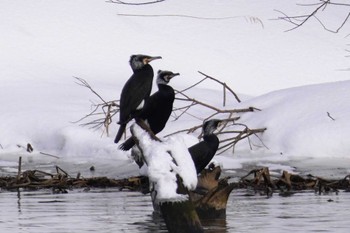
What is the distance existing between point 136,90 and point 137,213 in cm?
126

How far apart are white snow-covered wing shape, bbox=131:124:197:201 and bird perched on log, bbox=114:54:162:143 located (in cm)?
271

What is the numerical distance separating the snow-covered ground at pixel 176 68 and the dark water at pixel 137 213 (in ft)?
7.37

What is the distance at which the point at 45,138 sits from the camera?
47.4 feet

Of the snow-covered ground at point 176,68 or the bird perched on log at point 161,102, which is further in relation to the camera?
the snow-covered ground at point 176,68

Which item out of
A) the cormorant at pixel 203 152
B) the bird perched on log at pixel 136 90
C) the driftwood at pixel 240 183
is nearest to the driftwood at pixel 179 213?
the cormorant at pixel 203 152

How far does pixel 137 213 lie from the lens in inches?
342

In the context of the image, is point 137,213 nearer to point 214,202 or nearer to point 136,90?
point 214,202

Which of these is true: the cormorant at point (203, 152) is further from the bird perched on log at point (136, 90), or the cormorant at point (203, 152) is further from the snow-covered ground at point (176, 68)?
the snow-covered ground at point (176, 68)

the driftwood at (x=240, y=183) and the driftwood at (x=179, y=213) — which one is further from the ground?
the driftwood at (x=240, y=183)

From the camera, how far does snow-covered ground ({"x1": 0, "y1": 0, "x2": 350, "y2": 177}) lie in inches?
496

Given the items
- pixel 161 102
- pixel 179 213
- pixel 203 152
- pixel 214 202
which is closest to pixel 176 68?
pixel 161 102

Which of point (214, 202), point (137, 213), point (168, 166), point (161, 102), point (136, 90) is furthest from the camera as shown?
point (161, 102)

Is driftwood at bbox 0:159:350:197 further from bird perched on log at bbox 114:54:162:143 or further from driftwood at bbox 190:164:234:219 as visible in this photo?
driftwood at bbox 190:164:234:219

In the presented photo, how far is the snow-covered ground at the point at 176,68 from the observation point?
496 inches
